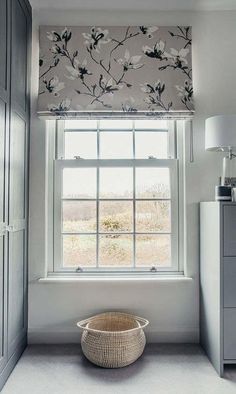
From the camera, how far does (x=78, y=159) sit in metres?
2.48

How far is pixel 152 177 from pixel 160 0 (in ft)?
4.34

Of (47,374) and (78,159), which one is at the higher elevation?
(78,159)

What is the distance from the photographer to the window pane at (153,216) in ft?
8.21

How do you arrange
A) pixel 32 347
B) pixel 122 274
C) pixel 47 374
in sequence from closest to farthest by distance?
pixel 47 374, pixel 32 347, pixel 122 274

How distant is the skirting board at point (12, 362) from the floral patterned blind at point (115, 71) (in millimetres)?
1682

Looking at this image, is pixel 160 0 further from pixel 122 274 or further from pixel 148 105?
pixel 122 274

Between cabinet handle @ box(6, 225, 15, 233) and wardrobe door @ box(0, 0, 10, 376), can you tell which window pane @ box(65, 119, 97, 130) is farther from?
cabinet handle @ box(6, 225, 15, 233)

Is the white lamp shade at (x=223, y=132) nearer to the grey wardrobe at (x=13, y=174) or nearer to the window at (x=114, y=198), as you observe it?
→ the window at (x=114, y=198)

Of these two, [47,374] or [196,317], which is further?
[196,317]

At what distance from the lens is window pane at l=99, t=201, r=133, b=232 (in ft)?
8.18

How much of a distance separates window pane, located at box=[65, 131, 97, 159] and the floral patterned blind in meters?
0.21

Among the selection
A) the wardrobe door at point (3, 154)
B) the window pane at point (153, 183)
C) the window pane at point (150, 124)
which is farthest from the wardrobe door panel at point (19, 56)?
the window pane at point (153, 183)

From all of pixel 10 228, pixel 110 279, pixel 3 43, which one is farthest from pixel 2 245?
pixel 3 43

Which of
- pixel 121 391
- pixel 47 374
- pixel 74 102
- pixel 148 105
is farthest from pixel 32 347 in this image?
pixel 148 105
